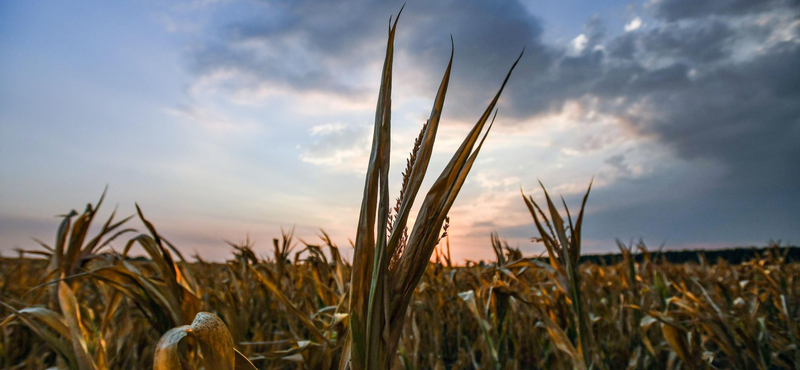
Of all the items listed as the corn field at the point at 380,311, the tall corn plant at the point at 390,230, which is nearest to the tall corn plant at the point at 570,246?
the corn field at the point at 380,311

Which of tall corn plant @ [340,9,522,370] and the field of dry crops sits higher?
tall corn plant @ [340,9,522,370]

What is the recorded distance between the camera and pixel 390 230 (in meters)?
0.74

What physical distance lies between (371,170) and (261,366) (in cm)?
174

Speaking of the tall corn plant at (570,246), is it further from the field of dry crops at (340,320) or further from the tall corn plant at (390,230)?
the tall corn plant at (390,230)

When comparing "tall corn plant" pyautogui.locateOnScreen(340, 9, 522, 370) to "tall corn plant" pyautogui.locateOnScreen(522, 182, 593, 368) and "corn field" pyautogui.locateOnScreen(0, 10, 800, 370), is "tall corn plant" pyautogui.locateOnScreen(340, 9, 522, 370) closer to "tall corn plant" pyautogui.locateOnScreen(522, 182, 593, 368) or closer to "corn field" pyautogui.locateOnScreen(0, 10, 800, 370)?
"corn field" pyautogui.locateOnScreen(0, 10, 800, 370)

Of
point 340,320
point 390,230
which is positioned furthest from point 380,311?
point 340,320

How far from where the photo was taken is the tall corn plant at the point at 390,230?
27.4 inches

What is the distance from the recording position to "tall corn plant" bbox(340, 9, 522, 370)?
0.70 metres

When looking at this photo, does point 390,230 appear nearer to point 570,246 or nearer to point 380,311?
point 380,311

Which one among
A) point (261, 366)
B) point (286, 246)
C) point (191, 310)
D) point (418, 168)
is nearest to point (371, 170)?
point (418, 168)

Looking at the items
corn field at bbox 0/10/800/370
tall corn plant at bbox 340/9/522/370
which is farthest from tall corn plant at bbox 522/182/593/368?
tall corn plant at bbox 340/9/522/370

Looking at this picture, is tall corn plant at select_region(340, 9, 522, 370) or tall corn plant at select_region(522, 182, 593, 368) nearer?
tall corn plant at select_region(340, 9, 522, 370)

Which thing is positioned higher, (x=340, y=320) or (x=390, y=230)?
(x=390, y=230)

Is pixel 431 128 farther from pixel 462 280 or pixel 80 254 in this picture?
pixel 462 280
